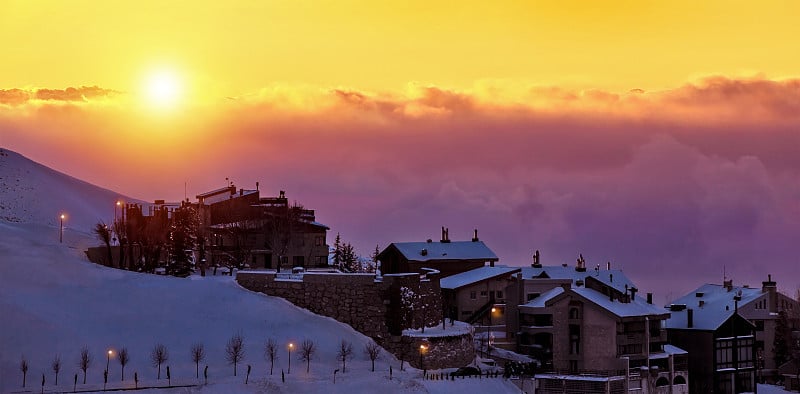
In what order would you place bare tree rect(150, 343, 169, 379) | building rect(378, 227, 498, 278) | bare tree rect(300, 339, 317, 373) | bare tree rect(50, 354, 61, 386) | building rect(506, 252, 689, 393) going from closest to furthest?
1. bare tree rect(50, 354, 61, 386)
2. bare tree rect(150, 343, 169, 379)
3. bare tree rect(300, 339, 317, 373)
4. building rect(506, 252, 689, 393)
5. building rect(378, 227, 498, 278)

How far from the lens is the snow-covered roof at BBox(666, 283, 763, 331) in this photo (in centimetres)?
12262

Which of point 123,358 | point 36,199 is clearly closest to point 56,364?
point 123,358

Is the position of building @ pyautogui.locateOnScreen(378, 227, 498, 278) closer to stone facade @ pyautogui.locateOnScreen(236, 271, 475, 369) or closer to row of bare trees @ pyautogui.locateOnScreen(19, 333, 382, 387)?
stone facade @ pyautogui.locateOnScreen(236, 271, 475, 369)

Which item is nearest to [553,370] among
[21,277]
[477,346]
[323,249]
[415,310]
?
[477,346]

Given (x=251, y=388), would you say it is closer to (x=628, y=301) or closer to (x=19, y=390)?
(x=19, y=390)

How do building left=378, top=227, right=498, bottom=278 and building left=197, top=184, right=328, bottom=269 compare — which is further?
building left=378, top=227, right=498, bottom=278

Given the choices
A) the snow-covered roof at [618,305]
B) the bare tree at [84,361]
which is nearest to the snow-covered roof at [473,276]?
the snow-covered roof at [618,305]

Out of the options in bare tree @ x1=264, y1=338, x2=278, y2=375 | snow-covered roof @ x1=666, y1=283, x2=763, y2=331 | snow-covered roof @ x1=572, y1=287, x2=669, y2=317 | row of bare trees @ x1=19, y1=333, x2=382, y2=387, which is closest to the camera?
row of bare trees @ x1=19, y1=333, x2=382, y2=387

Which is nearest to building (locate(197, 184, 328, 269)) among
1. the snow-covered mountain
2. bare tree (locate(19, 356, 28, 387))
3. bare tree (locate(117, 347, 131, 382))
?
the snow-covered mountain

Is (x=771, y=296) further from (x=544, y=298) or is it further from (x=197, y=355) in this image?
(x=197, y=355)

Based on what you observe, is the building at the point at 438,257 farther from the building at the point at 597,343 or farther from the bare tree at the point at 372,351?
the bare tree at the point at 372,351

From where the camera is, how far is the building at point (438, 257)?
5404 inches

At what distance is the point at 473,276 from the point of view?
434 ft

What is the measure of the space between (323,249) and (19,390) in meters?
48.7
